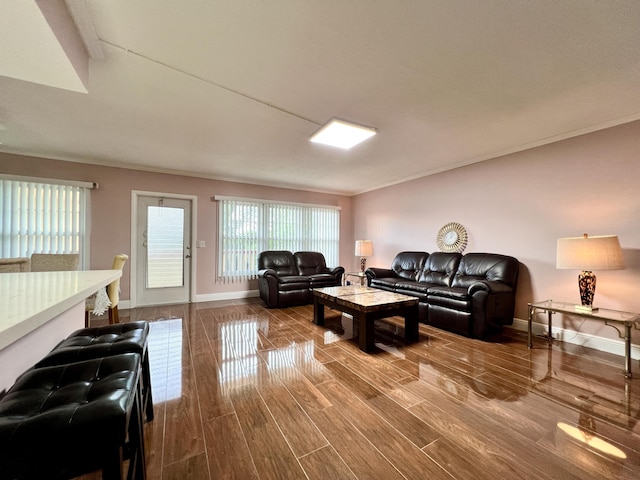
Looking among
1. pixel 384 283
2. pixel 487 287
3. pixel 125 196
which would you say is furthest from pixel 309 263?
pixel 125 196

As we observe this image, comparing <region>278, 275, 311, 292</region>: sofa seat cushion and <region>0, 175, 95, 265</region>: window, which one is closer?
<region>0, 175, 95, 265</region>: window

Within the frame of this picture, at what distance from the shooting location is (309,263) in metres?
5.48

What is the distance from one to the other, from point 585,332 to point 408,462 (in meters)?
2.96

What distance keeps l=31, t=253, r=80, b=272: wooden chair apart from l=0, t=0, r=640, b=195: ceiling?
4.85ft

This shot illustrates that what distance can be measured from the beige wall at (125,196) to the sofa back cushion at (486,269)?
149 inches

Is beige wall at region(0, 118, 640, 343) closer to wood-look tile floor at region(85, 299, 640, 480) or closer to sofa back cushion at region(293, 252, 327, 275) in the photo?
wood-look tile floor at region(85, 299, 640, 480)

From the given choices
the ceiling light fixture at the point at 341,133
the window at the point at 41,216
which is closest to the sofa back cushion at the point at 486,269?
the ceiling light fixture at the point at 341,133

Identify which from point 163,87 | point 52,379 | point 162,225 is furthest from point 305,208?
point 52,379

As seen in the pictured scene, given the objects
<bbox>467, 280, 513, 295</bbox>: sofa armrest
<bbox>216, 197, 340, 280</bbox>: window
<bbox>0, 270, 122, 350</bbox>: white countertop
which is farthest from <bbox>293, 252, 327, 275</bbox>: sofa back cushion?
<bbox>0, 270, 122, 350</bbox>: white countertop

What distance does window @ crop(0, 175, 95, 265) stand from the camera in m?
3.64

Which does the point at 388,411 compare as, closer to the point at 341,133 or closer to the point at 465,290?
the point at 465,290

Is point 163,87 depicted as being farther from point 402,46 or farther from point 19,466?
point 19,466

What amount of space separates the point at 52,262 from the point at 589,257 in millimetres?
5642

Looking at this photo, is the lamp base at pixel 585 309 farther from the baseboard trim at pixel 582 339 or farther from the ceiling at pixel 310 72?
the ceiling at pixel 310 72
